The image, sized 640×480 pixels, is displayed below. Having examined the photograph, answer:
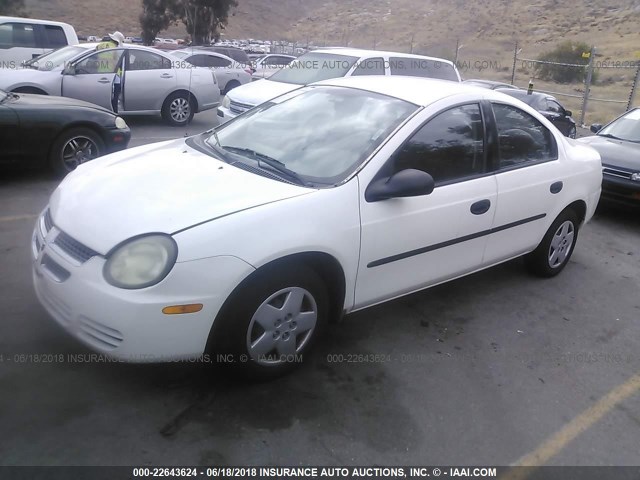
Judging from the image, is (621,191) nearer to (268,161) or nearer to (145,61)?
(268,161)

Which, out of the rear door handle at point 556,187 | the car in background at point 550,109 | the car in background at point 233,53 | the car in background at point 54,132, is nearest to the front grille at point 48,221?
the car in background at point 54,132

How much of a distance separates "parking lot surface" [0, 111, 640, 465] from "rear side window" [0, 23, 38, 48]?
1012 centimetres

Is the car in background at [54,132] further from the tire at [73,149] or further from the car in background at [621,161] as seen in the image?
the car in background at [621,161]

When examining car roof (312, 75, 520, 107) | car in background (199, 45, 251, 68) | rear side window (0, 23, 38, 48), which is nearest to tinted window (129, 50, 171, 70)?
rear side window (0, 23, 38, 48)

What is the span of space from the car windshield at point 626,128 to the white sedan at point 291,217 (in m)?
3.89

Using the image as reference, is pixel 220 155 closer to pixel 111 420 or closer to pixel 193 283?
pixel 193 283

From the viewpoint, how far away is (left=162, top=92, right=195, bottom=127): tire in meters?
10.5

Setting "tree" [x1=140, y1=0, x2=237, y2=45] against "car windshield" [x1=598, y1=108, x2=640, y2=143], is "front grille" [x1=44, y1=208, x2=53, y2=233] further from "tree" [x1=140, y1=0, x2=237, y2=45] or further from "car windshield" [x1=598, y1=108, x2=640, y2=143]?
"tree" [x1=140, y1=0, x2=237, y2=45]

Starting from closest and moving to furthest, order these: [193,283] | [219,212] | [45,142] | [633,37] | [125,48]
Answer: [193,283] → [219,212] → [45,142] → [125,48] → [633,37]

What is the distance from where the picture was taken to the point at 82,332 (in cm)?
266

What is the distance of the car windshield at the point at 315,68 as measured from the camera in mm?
9070

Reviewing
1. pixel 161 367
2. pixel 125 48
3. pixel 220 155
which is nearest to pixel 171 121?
pixel 125 48

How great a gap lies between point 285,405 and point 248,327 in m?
0.48

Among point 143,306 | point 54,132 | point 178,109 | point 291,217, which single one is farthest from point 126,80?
point 143,306
